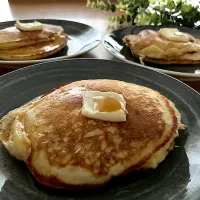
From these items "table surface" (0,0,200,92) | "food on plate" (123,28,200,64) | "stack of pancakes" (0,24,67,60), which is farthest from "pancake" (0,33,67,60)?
"table surface" (0,0,200,92)

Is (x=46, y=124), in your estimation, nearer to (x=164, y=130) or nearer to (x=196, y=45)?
(x=164, y=130)

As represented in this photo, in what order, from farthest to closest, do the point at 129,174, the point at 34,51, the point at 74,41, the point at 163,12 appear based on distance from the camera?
the point at 163,12
the point at 74,41
the point at 34,51
the point at 129,174

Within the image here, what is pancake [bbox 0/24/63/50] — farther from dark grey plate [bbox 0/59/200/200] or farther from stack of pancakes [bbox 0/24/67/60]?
dark grey plate [bbox 0/59/200/200]

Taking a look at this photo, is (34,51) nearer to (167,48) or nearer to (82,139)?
(167,48)

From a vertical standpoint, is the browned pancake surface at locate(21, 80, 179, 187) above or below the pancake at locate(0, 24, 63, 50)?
above

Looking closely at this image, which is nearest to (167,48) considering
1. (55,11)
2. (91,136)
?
(91,136)

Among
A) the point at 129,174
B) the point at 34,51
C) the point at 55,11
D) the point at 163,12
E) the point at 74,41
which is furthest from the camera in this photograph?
the point at 55,11
